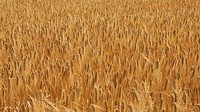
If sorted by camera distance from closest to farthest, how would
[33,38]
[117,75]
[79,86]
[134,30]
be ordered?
[79,86], [117,75], [33,38], [134,30]

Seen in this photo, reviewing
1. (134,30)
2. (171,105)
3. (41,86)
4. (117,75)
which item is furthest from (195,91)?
(134,30)

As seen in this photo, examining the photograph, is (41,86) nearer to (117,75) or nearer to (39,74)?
(39,74)

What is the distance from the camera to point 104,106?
1506mm

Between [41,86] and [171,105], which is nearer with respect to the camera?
[171,105]

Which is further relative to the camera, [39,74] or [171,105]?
[39,74]

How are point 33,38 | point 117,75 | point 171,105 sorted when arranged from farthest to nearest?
point 33,38
point 117,75
point 171,105

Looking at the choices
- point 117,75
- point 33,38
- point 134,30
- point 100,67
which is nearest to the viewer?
point 117,75

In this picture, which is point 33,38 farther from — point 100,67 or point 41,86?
point 41,86

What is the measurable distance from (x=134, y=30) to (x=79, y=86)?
1.77 m

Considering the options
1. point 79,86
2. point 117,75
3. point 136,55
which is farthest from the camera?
point 136,55

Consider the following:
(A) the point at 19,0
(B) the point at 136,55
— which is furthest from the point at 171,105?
(A) the point at 19,0

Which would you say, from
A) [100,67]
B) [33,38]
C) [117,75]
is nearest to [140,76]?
[117,75]

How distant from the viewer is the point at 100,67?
212cm

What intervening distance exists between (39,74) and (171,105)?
73 centimetres
